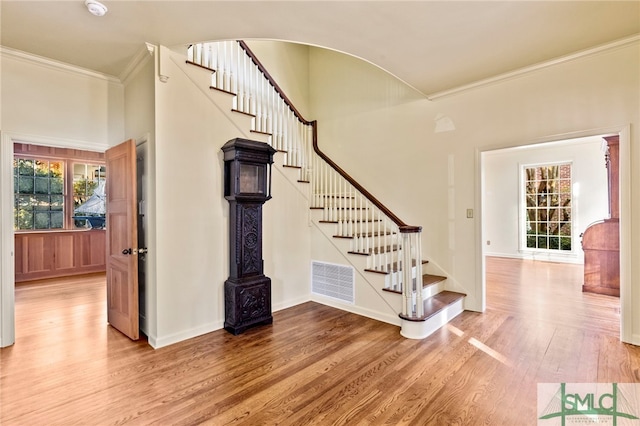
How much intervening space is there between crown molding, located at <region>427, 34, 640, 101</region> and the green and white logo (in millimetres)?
2955

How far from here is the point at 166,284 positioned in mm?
3000

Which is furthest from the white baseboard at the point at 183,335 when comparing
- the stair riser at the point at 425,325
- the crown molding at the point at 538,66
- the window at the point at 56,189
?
the window at the point at 56,189

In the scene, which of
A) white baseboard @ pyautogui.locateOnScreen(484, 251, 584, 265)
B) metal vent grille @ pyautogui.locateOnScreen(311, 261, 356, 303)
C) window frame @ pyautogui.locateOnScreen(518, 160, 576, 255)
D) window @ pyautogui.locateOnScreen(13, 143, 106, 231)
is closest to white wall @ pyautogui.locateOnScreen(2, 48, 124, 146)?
metal vent grille @ pyautogui.locateOnScreen(311, 261, 356, 303)

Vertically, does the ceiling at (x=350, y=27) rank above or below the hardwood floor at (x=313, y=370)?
above

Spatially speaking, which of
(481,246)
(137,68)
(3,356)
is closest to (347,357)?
(481,246)

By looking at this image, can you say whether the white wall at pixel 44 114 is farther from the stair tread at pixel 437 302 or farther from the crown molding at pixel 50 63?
the stair tread at pixel 437 302

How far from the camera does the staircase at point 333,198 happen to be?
3.28 metres

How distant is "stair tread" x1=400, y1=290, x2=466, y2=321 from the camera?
126 inches

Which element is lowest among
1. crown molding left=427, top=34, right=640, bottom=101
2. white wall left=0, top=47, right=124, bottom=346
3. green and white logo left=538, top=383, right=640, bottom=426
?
green and white logo left=538, top=383, right=640, bottom=426

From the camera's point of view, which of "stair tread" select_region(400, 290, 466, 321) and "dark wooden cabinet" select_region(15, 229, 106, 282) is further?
"dark wooden cabinet" select_region(15, 229, 106, 282)

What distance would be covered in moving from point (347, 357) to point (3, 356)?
10.00ft

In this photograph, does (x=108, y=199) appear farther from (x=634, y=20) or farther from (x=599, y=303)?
(x=599, y=303)

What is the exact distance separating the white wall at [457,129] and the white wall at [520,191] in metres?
2.60

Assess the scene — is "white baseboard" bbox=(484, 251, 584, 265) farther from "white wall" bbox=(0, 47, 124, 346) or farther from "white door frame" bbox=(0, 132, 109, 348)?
"white door frame" bbox=(0, 132, 109, 348)
